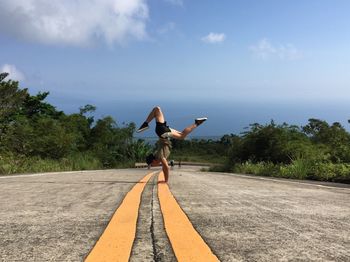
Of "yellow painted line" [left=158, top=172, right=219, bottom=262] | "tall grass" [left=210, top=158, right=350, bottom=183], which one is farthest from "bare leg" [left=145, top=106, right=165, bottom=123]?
"tall grass" [left=210, top=158, right=350, bottom=183]

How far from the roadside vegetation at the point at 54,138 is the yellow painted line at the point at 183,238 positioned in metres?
11.0

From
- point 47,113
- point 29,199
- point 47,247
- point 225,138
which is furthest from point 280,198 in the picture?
point 225,138

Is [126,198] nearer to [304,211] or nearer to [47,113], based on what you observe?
[304,211]

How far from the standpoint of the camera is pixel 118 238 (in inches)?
114

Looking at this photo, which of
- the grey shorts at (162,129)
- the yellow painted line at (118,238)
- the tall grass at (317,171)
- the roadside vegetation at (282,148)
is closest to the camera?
the yellow painted line at (118,238)

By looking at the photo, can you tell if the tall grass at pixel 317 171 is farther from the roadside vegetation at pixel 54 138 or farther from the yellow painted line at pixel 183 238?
the roadside vegetation at pixel 54 138

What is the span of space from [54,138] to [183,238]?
28.4 metres

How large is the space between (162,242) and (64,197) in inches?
101

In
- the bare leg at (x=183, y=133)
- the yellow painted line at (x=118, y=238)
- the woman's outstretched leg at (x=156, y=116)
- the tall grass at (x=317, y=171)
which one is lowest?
the yellow painted line at (x=118, y=238)

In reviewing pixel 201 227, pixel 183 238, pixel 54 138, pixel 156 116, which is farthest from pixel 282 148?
pixel 183 238

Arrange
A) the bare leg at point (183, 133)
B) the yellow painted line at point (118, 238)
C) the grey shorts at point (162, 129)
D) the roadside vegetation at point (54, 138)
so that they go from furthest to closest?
→ the roadside vegetation at point (54, 138) → the grey shorts at point (162, 129) → the bare leg at point (183, 133) → the yellow painted line at point (118, 238)

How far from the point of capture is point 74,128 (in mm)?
44406

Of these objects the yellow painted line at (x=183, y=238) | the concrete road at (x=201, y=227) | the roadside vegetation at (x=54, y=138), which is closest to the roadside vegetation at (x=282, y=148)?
the roadside vegetation at (x=54, y=138)

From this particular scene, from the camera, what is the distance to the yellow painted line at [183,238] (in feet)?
8.15
